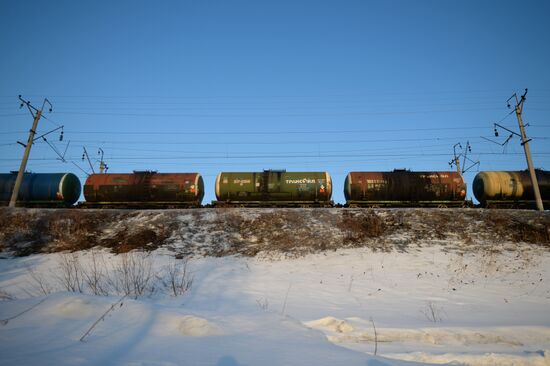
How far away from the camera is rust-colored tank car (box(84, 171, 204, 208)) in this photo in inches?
847

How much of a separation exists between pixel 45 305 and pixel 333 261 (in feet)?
30.6

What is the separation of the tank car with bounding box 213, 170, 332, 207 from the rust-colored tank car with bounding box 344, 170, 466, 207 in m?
2.31

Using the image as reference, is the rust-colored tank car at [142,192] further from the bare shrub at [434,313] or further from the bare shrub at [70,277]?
the bare shrub at [434,313]

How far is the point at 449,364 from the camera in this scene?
10.5 feet

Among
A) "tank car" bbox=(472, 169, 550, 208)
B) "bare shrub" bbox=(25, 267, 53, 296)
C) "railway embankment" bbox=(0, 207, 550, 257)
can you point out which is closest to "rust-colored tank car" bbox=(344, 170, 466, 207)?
"tank car" bbox=(472, 169, 550, 208)

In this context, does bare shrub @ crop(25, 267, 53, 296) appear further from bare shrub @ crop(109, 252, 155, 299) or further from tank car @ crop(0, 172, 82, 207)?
tank car @ crop(0, 172, 82, 207)

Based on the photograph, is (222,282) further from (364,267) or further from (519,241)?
(519,241)

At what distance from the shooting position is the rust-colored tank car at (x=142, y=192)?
21516 millimetres

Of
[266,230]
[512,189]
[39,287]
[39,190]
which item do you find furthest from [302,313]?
[39,190]

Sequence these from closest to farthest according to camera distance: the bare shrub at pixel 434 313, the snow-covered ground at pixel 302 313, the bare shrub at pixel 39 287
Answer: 1. the snow-covered ground at pixel 302 313
2. the bare shrub at pixel 434 313
3. the bare shrub at pixel 39 287

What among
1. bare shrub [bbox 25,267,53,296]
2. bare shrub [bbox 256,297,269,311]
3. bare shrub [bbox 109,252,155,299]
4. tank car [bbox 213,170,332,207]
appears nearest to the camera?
bare shrub [bbox 256,297,269,311]

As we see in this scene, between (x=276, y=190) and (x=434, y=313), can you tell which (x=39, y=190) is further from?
(x=434, y=313)

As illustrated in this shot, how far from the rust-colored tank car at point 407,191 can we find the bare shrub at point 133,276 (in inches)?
579

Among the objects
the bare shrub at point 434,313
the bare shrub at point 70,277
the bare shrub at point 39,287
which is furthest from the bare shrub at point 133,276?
the bare shrub at point 434,313
